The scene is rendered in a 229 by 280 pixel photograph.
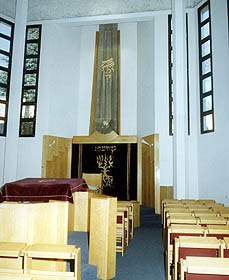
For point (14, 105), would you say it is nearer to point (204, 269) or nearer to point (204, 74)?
point (204, 74)

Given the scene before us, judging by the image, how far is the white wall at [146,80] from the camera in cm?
743

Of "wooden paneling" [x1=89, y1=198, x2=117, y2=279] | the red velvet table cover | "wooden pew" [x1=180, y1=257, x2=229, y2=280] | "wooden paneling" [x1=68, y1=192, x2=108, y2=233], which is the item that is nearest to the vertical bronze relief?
"wooden paneling" [x1=68, y1=192, x2=108, y2=233]

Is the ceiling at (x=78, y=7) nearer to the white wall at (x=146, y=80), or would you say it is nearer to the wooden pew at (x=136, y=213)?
the white wall at (x=146, y=80)

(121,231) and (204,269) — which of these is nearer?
(204,269)

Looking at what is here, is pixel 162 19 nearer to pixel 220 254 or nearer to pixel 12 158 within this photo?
pixel 12 158

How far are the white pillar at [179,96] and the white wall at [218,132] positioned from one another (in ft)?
1.98

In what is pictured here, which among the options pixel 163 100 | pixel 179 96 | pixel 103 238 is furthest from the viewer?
pixel 163 100

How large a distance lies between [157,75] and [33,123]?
3.80 metres

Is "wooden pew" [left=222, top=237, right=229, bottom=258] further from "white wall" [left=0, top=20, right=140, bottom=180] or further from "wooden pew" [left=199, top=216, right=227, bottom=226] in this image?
"white wall" [left=0, top=20, right=140, bottom=180]

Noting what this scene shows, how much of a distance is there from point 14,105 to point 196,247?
6.26m

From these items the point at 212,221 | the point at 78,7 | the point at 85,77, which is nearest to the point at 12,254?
the point at 212,221

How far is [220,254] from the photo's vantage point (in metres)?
1.79

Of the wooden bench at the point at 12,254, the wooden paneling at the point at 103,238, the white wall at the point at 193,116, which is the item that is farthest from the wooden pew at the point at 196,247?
the white wall at the point at 193,116

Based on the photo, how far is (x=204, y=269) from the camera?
1.36 metres
